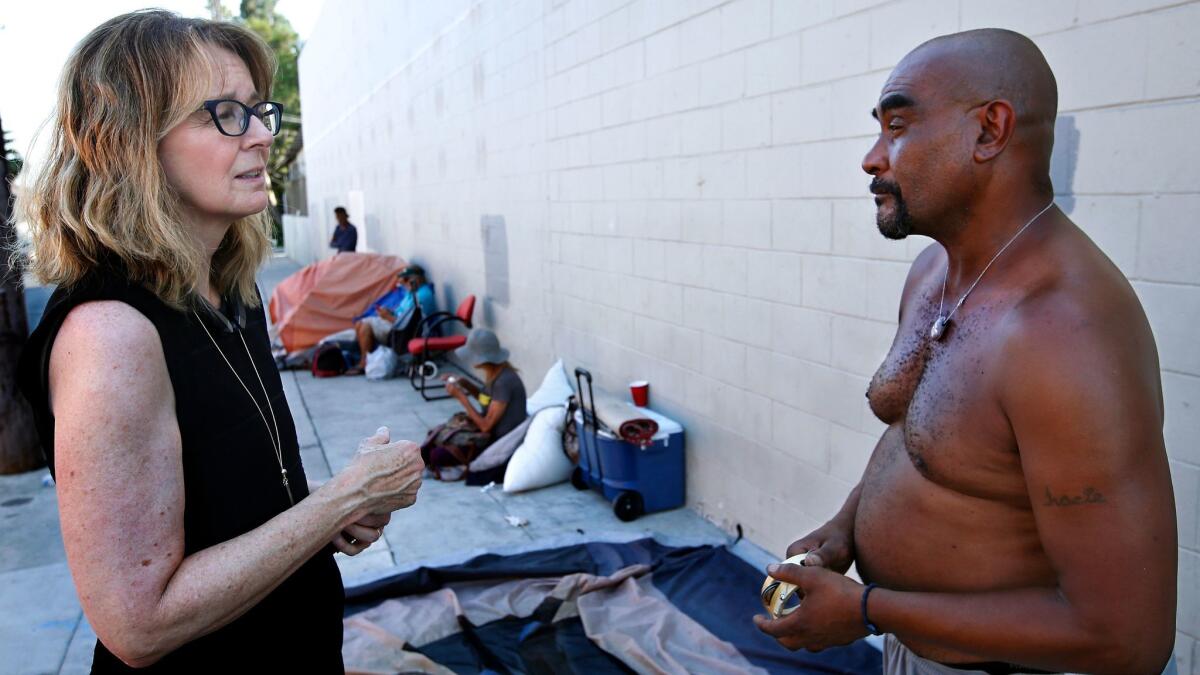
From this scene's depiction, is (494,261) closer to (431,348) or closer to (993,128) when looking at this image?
(431,348)

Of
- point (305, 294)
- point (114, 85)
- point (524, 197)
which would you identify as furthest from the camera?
point (305, 294)

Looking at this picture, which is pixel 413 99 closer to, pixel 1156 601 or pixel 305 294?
pixel 305 294

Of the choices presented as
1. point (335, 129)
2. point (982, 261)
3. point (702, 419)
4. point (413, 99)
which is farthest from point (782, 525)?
point (335, 129)

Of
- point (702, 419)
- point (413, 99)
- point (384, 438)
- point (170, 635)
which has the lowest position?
point (702, 419)

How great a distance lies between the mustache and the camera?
73.4 inches

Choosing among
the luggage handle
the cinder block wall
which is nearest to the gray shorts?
the cinder block wall

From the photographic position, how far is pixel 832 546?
212cm

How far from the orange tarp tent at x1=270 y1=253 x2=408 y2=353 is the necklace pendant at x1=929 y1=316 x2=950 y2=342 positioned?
1067 centimetres

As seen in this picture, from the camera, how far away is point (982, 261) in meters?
1.81

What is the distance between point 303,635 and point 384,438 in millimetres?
447

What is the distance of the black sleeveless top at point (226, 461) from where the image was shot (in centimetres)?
149

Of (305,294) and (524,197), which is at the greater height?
(524,197)

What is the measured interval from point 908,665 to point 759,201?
292 cm

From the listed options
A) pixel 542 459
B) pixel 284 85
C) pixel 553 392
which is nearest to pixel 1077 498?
pixel 542 459
